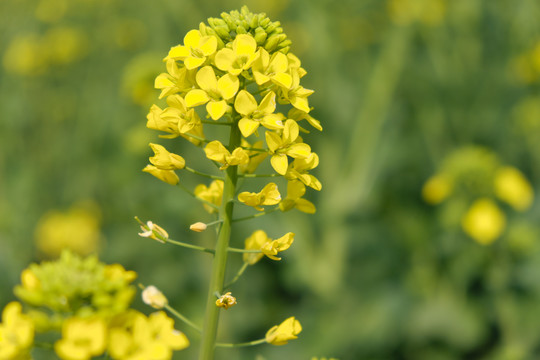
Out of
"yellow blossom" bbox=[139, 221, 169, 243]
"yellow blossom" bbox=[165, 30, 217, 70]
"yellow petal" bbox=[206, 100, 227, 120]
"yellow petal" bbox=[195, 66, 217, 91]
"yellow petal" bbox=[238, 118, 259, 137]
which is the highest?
"yellow blossom" bbox=[165, 30, 217, 70]

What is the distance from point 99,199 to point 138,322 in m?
3.55

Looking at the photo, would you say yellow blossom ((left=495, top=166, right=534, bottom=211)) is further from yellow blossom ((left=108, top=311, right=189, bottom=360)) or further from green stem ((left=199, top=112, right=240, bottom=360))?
yellow blossom ((left=108, top=311, right=189, bottom=360))

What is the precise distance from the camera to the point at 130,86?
11.0 ft

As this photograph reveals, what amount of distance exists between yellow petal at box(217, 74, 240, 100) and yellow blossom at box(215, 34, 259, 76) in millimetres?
29

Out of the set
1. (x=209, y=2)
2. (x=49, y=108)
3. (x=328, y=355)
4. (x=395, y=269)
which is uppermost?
(x=209, y=2)

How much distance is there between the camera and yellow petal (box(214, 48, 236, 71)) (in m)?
0.93

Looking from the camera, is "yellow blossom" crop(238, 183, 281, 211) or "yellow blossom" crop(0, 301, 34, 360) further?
"yellow blossom" crop(238, 183, 281, 211)

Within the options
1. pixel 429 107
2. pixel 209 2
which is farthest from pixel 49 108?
pixel 429 107

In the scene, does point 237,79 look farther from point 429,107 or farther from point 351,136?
point 429,107

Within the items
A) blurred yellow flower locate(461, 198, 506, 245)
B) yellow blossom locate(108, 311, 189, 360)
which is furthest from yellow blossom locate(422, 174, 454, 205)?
yellow blossom locate(108, 311, 189, 360)

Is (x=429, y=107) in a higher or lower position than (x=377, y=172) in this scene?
higher

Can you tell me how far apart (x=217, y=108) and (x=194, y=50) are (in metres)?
0.16

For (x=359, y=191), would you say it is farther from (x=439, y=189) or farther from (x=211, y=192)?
(x=211, y=192)

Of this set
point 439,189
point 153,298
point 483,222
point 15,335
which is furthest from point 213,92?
point 439,189
